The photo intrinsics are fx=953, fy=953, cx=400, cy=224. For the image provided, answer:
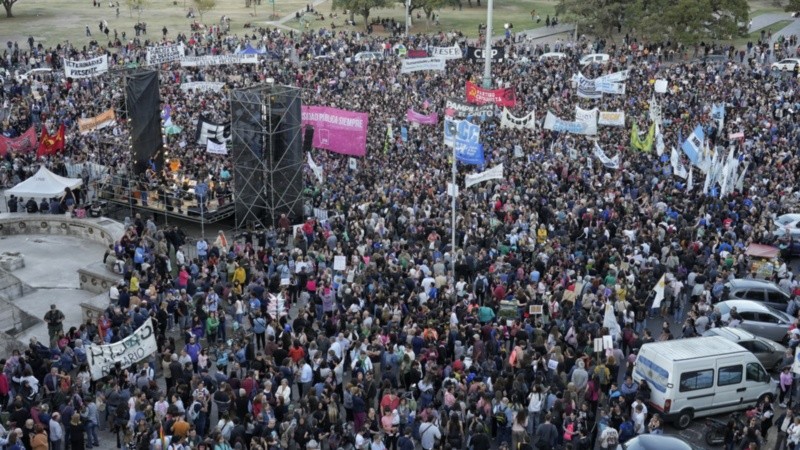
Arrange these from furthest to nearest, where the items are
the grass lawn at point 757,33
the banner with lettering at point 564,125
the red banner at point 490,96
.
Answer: the grass lawn at point 757,33 < the red banner at point 490,96 < the banner with lettering at point 564,125

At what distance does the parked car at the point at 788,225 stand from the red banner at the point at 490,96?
14014mm

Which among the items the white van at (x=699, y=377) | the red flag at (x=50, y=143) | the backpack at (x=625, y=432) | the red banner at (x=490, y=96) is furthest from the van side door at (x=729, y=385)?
the red flag at (x=50, y=143)

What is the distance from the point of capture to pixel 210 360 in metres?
20.8

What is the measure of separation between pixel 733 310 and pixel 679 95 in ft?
81.4

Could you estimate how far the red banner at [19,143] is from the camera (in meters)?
36.0

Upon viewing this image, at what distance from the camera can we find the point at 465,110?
127 feet

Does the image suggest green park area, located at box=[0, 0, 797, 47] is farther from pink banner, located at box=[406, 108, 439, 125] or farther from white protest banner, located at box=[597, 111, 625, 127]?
pink banner, located at box=[406, 108, 439, 125]

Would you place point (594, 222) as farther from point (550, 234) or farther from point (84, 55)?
point (84, 55)

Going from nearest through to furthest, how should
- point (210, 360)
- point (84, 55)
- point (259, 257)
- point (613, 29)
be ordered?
point (210, 360), point (259, 257), point (84, 55), point (613, 29)

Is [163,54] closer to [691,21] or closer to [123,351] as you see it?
[123,351]

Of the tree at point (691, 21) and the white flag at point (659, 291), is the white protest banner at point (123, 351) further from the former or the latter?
the tree at point (691, 21)

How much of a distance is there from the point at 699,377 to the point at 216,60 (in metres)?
35.3

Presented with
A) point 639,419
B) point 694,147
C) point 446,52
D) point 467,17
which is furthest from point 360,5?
point 639,419

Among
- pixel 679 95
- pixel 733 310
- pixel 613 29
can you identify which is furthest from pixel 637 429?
pixel 613 29
